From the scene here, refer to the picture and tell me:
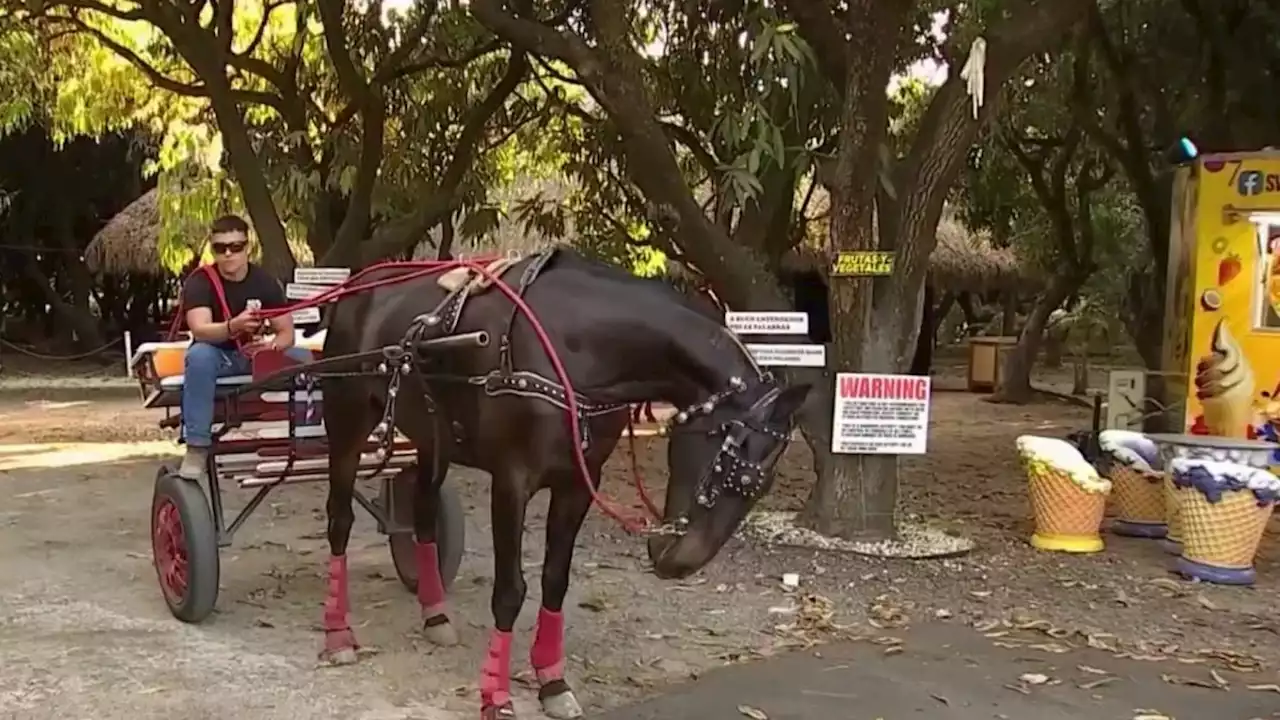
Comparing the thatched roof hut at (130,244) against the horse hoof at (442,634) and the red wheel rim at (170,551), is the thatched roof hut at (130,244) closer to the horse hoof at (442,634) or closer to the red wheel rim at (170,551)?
the red wheel rim at (170,551)

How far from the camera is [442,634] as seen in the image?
19.0 ft

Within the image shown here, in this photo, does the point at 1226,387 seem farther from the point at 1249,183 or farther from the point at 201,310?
the point at 201,310

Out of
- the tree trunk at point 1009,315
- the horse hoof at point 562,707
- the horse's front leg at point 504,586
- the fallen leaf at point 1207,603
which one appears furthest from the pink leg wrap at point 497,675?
the tree trunk at point 1009,315

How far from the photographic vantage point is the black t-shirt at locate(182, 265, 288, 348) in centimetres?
598

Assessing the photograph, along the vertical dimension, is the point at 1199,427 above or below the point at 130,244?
below

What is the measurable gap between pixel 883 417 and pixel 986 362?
537 inches

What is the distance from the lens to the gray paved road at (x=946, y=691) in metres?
5.03

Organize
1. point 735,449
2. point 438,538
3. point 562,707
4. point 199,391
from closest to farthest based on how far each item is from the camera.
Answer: point 735,449 < point 562,707 < point 199,391 < point 438,538

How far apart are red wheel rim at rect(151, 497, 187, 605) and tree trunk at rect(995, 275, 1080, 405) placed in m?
13.8

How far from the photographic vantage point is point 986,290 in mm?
26484

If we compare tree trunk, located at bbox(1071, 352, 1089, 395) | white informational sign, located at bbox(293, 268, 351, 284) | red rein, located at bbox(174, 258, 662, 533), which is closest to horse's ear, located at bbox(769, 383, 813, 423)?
red rein, located at bbox(174, 258, 662, 533)

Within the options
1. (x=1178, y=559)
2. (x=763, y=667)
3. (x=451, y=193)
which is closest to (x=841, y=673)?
(x=763, y=667)

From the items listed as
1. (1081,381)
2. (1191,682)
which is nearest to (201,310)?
(1191,682)

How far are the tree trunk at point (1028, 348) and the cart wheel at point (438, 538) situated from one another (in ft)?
41.7
